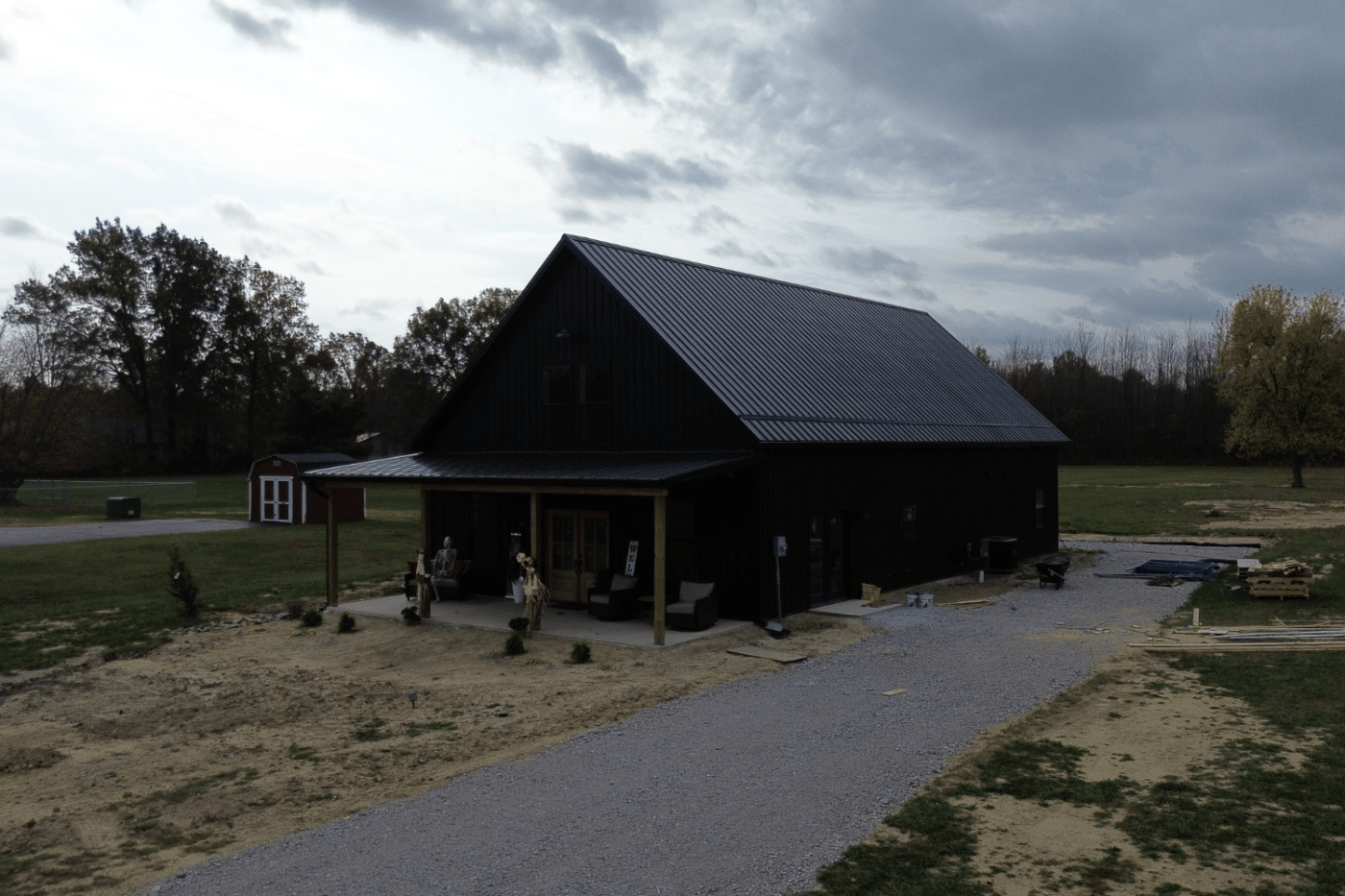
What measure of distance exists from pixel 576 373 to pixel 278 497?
2260 cm

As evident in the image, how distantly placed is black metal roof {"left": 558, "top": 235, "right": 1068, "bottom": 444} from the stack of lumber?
6602 millimetres

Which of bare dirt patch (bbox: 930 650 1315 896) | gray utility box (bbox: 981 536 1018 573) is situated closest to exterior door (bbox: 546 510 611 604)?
bare dirt patch (bbox: 930 650 1315 896)

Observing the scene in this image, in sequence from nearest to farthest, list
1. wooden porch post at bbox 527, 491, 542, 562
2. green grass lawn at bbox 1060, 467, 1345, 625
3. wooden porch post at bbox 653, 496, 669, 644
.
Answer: wooden porch post at bbox 653, 496, 669, 644 → wooden porch post at bbox 527, 491, 542, 562 → green grass lawn at bbox 1060, 467, 1345, 625

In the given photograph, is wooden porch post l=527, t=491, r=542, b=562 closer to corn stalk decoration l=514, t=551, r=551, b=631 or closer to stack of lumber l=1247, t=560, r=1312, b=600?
corn stalk decoration l=514, t=551, r=551, b=631

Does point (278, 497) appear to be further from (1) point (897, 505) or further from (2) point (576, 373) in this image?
(1) point (897, 505)

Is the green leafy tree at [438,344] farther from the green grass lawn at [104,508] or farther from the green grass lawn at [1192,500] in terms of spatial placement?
the green grass lawn at [1192,500]

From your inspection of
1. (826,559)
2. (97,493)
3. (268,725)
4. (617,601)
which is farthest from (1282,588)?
(97,493)

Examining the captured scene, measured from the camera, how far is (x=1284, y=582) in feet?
59.2

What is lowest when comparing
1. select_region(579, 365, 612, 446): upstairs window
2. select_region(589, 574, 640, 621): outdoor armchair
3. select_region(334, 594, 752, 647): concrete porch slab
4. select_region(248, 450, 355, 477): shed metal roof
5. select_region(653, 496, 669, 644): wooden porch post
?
select_region(334, 594, 752, 647): concrete porch slab

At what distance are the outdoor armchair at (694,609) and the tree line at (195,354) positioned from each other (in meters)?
45.1

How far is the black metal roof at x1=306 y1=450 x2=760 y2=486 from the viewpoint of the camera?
1545 cm

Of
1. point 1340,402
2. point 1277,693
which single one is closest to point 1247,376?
point 1340,402

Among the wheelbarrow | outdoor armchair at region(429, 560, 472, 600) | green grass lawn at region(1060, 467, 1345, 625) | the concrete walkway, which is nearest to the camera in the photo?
green grass lawn at region(1060, 467, 1345, 625)

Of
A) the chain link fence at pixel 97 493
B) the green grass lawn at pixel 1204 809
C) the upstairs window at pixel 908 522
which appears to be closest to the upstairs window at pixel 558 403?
the upstairs window at pixel 908 522
